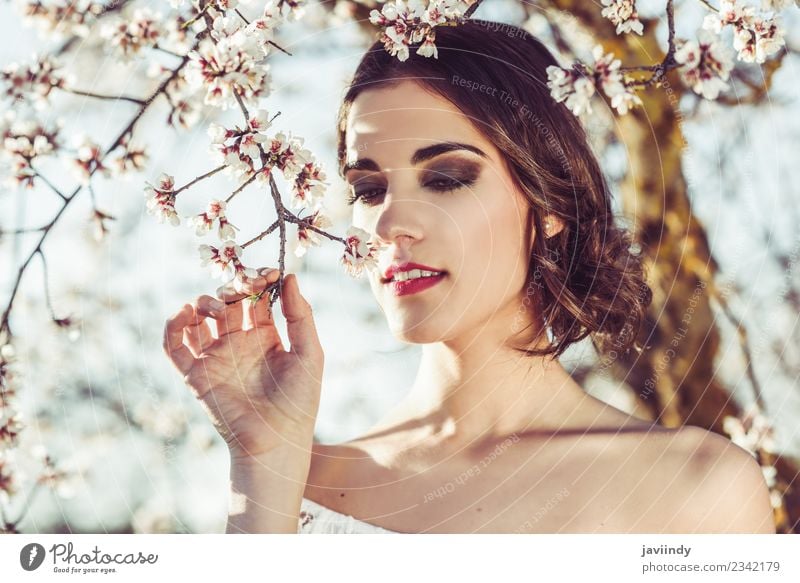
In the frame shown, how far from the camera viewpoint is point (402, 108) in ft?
3.09

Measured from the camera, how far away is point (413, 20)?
88cm

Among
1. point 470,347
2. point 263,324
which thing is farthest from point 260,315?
point 470,347

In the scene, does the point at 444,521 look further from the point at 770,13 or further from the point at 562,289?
the point at 770,13

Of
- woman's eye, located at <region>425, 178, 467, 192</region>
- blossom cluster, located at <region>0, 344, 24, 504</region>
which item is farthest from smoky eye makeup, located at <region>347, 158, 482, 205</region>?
blossom cluster, located at <region>0, 344, 24, 504</region>

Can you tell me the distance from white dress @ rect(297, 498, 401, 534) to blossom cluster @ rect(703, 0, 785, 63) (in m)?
0.64

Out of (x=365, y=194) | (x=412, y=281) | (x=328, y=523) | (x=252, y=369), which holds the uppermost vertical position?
(x=365, y=194)

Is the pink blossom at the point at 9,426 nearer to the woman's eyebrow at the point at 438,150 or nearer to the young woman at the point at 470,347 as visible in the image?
the young woman at the point at 470,347

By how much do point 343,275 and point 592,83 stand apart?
25.0 inches

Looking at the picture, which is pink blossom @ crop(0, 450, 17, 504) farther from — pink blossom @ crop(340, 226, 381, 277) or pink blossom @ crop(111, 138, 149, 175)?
pink blossom @ crop(340, 226, 381, 277)

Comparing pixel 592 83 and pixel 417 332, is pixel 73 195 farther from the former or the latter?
pixel 592 83

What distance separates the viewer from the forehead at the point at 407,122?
0.92 metres

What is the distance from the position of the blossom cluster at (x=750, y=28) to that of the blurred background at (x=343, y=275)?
257 mm

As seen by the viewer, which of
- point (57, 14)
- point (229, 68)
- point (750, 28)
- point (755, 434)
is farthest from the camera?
point (755, 434)

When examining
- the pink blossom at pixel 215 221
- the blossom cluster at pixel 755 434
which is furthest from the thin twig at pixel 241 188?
the blossom cluster at pixel 755 434
